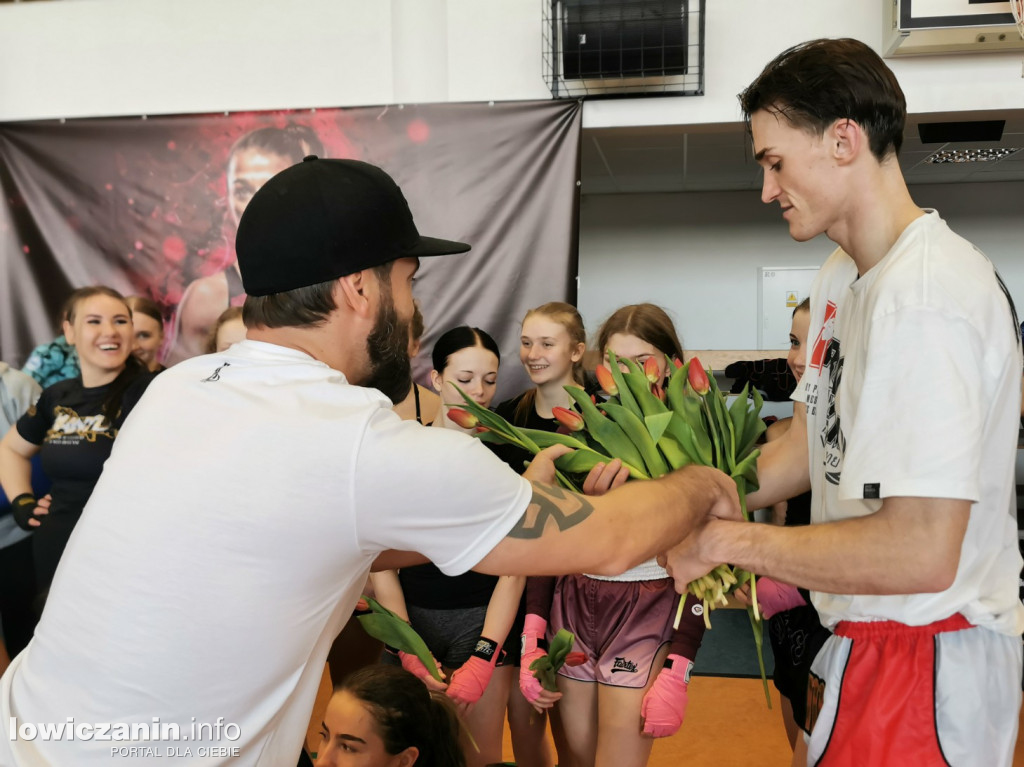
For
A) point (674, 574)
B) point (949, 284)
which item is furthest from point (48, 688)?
point (949, 284)

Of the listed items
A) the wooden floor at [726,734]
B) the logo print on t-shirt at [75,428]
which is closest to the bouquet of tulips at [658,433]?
the wooden floor at [726,734]

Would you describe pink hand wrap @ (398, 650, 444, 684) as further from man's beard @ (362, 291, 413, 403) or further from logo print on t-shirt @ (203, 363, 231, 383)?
logo print on t-shirt @ (203, 363, 231, 383)

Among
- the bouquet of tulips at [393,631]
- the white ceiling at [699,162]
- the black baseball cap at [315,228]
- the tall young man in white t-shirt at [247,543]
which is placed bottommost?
the bouquet of tulips at [393,631]

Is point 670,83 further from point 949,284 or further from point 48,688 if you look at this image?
point 48,688

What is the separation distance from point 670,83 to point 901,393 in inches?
111

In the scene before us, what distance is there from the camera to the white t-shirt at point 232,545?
1024 millimetres

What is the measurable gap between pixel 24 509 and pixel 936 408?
361 cm

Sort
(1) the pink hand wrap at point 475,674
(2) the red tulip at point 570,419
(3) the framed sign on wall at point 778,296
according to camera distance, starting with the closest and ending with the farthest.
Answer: (2) the red tulip at point 570,419, (1) the pink hand wrap at point 475,674, (3) the framed sign on wall at point 778,296

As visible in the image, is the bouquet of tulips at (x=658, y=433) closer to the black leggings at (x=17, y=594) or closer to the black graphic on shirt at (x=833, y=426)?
the black graphic on shirt at (x=833, y=426)

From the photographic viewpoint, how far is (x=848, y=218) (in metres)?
1.43

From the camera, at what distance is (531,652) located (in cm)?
235

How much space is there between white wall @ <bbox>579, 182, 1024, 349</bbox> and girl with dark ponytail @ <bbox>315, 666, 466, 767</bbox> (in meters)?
5.55

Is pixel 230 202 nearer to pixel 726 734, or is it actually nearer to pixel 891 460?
pixel 726 734

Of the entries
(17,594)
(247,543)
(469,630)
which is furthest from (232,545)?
(17,594)
